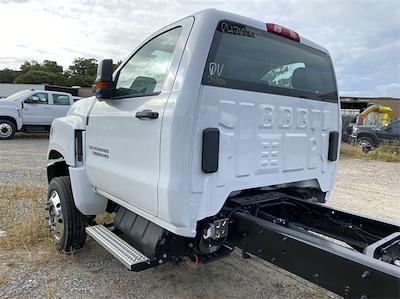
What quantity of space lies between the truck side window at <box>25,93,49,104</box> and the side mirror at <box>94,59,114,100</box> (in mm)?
13693

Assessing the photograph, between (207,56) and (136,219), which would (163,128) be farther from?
(136,219)

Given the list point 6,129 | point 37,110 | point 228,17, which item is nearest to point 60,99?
point 37,110

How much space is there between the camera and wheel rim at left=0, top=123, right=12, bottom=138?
47.7ft

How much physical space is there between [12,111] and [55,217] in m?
12.3

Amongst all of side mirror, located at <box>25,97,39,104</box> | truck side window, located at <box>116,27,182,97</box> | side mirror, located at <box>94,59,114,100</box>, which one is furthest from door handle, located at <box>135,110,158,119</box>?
side mirror, located at <box>25,97,39,104</box>

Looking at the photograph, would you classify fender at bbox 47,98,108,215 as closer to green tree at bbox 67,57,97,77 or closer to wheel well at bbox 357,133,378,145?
wheel well at bbox 357,133,378,145

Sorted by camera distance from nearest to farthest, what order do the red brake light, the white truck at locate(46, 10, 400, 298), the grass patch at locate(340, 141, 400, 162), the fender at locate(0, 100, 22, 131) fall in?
the white truck at locate(46, 10, 400, 298) → the red brake light → the fender at locate(0, 100, 22, 131) → the grass patch at locate(340, 141, 400, 162)

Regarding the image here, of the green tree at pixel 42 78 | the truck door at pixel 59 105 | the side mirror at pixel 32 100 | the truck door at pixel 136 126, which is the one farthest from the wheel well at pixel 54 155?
the green tree at pixel 42 78

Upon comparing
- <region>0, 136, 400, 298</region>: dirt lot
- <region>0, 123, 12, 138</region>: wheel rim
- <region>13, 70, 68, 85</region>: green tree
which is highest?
<region>13, 70, 68, 85</region>: green tree

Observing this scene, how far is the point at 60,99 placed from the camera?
1605cm

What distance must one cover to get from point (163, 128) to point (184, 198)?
18.9 inches

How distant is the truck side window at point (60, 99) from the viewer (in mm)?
15862

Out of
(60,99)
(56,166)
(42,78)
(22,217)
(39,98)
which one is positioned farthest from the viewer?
(42,78)

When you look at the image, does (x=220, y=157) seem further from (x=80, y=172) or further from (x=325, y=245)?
(x=80, y=172)
